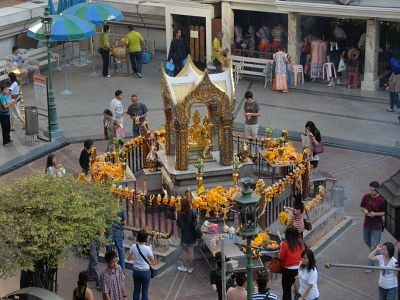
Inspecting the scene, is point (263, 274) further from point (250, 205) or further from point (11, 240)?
point (11, 240)

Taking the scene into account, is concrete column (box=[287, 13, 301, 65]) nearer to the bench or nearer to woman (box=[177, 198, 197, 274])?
the bench

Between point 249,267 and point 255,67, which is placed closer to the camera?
point 249,267

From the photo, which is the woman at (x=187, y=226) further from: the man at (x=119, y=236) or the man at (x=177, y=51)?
the man at (x=177, y=51)

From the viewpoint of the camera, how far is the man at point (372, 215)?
15.0m

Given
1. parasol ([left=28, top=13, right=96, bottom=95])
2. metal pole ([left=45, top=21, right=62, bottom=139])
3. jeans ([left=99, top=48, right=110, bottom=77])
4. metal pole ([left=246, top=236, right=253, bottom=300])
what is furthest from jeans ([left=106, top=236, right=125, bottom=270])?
jeans ([left=99, top=48, right=110, bottom=77])

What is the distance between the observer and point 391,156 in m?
20.8

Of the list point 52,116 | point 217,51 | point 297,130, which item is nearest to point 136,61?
point 217,51

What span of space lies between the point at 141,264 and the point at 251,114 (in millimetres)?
6811

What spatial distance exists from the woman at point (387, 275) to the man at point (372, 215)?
1609 millimetres

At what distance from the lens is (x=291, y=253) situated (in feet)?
44.7

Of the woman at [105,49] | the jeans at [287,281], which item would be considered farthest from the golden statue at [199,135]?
the woman at [105,49]

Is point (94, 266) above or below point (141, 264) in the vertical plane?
below

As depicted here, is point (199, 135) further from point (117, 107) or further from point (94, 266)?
point (94, 266)

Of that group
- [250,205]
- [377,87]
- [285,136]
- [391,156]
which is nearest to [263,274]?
[250,205]
